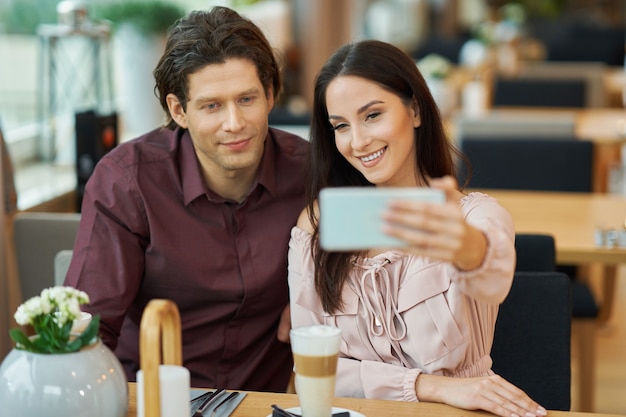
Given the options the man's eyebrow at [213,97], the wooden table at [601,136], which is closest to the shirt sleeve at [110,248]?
the man's eyebrow at [213,97]

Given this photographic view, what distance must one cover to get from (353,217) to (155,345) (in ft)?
0.91

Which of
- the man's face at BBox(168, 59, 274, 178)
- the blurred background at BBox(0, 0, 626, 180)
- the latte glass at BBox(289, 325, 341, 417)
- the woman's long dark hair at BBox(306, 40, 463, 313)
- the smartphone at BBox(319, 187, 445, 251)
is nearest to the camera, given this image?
the smartphone at BBox(319, 187, 445, 251)

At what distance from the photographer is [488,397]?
1.51 meters

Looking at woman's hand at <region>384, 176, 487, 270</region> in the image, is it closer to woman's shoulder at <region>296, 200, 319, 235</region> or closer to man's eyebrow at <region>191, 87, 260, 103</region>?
woman's shoulder at <region>296, 200, 319, 235</region>

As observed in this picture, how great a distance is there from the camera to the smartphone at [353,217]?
3.64 ft

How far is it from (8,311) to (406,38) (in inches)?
341

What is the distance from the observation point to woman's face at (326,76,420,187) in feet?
5.64

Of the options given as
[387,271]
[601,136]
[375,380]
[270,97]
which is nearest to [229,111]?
[270,97]

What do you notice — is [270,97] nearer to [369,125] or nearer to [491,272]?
[369,125]

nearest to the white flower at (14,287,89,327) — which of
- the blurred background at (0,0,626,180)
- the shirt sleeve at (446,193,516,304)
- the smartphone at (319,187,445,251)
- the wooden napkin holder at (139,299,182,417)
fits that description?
the wooden napkin holder at (139,299,182,417)

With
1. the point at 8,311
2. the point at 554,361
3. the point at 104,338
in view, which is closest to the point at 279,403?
the point at 104,338

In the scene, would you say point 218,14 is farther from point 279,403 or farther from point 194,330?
point 279,403

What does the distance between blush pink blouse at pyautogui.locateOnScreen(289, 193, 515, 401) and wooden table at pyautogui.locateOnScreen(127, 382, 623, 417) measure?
10cm

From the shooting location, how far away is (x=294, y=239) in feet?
6.07
